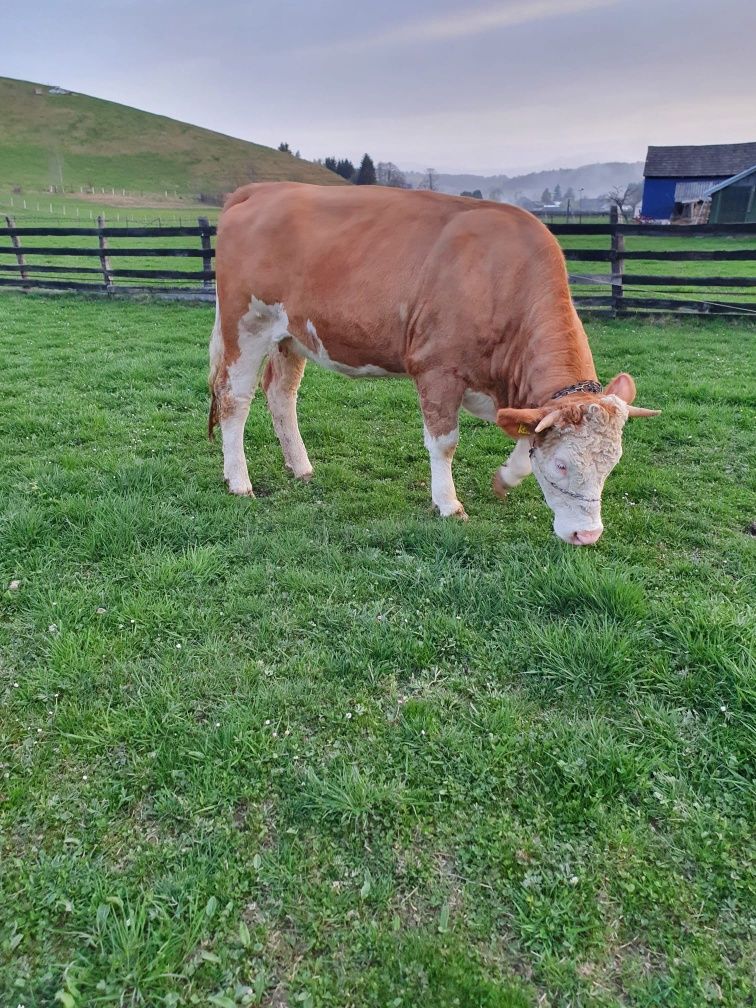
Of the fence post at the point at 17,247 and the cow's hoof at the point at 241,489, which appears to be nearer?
the cow's hoof at the point at 241,489

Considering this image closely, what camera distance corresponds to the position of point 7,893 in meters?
2.12

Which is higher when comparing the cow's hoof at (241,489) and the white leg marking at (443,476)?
the white leg marking at (443,476)

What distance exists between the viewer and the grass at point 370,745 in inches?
76.6

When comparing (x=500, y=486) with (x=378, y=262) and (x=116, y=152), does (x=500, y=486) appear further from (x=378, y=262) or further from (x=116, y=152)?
(x=116, y=152)

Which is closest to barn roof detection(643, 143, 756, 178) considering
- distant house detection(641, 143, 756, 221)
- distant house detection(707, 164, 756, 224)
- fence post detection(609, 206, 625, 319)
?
distant house detection(641, 143, 756, 221)

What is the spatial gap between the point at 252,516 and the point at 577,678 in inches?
102

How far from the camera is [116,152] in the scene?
3735 inches

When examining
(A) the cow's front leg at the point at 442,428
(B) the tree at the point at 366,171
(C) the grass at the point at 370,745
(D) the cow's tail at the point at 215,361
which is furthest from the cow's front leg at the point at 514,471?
(B) the tree at the point at 366,171

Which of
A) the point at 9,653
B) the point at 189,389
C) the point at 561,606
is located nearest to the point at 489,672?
the point at 561,606

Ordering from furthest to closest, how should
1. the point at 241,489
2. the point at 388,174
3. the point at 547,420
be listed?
the point at 388,174, the point at 241,489, the point at 547,420

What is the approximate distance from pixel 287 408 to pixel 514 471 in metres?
2.05

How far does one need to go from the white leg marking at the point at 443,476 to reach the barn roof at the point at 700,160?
164ft

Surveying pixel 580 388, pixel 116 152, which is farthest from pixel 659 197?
pixel 116 152

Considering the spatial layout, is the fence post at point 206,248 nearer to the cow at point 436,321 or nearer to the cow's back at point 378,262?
the cow at point 436,321
